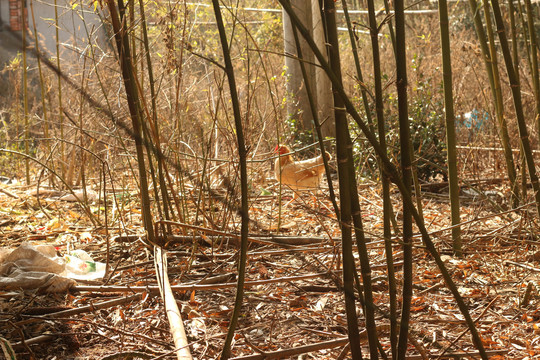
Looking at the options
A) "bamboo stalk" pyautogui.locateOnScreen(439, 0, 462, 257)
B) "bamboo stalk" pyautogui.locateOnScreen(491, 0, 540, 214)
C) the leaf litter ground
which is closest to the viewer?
the leaf litter ground

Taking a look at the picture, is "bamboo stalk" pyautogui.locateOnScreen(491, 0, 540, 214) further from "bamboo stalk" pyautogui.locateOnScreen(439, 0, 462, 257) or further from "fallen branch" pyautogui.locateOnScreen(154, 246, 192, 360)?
"fallen branch" pyautogui.locateOnScreen(154, 246, 192, 360)

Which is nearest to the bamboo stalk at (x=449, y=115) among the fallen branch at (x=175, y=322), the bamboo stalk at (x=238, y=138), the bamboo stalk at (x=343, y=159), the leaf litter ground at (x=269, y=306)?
the leaf litter ground at (x=269, y=306)

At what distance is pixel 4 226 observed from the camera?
10.3 feet

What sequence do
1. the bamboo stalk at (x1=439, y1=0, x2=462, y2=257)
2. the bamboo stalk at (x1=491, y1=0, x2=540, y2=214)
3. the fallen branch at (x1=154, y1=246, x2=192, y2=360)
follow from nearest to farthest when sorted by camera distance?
the fallen branch at (x1=154, y1=246, x2=192, y2=360) → the bamboo stalk at (x1=491, y1=0, x2=540, y2=214) → the bamboo stalk at (x1=439, y1=0, x2=462, y2=257)

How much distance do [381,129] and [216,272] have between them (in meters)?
1.39

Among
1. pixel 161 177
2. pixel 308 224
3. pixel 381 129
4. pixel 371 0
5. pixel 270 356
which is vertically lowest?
pixel 308 224

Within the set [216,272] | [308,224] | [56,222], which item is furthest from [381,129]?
[56,222]

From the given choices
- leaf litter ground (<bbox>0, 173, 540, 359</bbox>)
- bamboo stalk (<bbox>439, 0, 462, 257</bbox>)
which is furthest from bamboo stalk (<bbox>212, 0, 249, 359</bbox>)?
bamboo stalk (<bbox>439, 0, 462, 257</bbox>)

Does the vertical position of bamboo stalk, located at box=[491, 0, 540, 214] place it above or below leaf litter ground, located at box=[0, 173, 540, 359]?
above

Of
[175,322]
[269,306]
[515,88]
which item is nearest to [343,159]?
[175,322]

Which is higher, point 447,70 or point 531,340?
point 447,70

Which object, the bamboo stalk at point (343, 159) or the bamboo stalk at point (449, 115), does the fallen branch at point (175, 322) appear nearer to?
A: the bamboo stalk at point (343, 159)

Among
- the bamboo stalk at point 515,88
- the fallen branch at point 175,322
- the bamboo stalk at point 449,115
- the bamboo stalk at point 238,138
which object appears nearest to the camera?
the bamboo stalk at point 238,138

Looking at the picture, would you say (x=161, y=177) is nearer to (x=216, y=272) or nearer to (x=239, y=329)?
(x=216, y=272)
